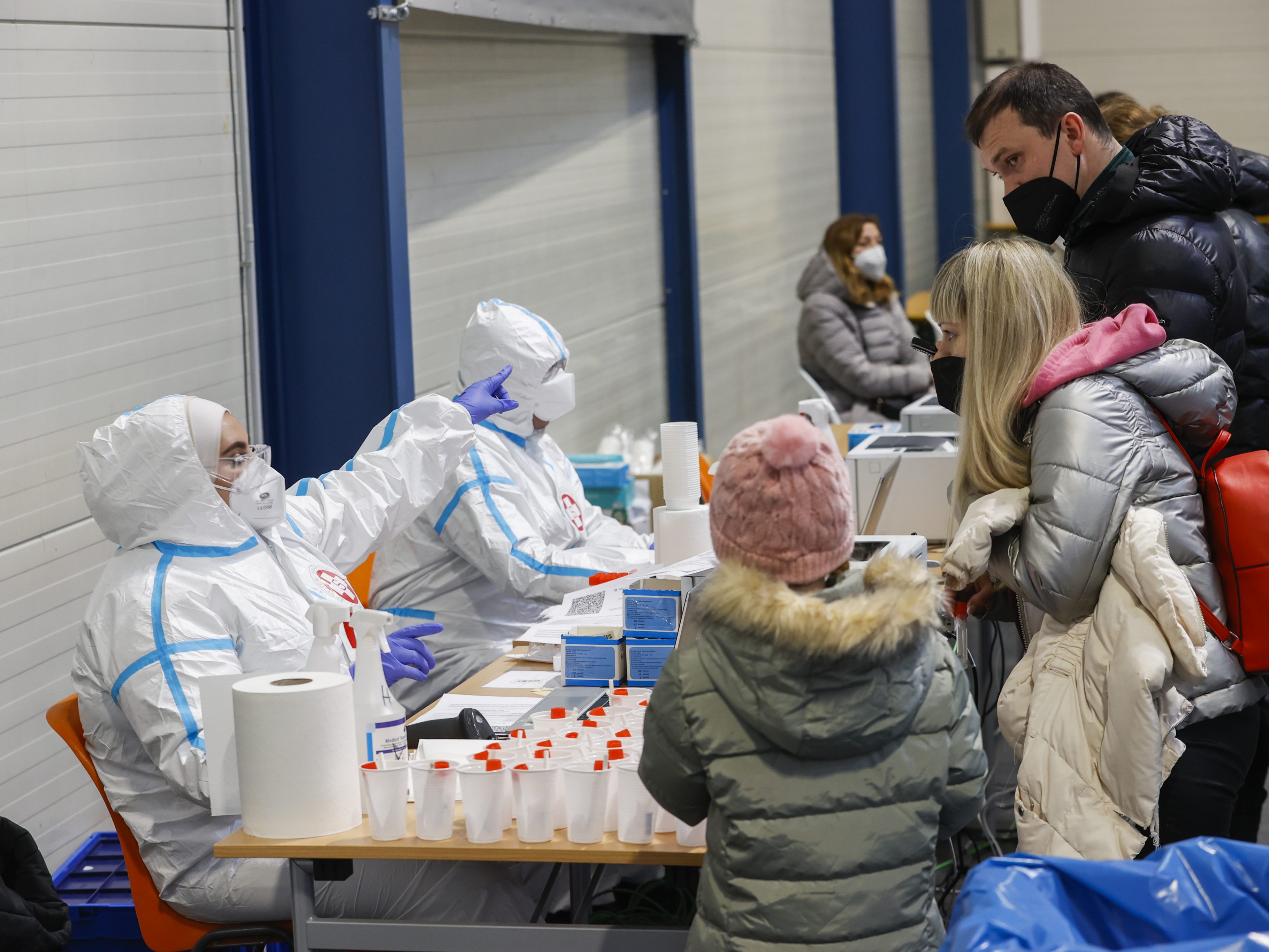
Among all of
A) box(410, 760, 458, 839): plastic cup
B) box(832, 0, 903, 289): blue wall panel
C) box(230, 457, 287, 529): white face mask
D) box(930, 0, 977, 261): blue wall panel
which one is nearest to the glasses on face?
box(230, 457, 287, 529): white face mask

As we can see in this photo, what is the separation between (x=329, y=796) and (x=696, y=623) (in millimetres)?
628

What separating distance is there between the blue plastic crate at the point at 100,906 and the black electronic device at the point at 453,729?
47 centimetres

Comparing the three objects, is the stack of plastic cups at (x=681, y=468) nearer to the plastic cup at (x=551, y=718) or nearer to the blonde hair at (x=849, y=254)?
the plastic cup at (x=551, y=718)

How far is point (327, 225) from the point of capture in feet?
12.9

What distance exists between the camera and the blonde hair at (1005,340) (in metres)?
2.17

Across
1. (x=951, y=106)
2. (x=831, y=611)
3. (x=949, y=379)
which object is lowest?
(x=831, y=611)

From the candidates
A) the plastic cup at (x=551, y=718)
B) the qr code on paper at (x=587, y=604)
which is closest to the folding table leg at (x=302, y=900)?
the plastic cup at (x=551, y=718)

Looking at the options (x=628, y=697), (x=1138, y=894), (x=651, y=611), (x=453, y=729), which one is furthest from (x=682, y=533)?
(x=1138, y=894)

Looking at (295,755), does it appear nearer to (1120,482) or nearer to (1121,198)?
(1120,482)

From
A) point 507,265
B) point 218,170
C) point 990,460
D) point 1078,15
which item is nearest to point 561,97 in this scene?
point 507,265

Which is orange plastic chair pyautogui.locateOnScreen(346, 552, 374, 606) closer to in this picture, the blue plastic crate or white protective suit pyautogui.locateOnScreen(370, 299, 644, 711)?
white protective suit pyautogui.locateOnScreen(370, 299, 644, 711)

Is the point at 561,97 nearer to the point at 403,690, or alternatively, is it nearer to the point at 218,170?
the point at 218,170

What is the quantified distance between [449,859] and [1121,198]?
1.72 metres

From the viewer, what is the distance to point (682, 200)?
22.1 feet
